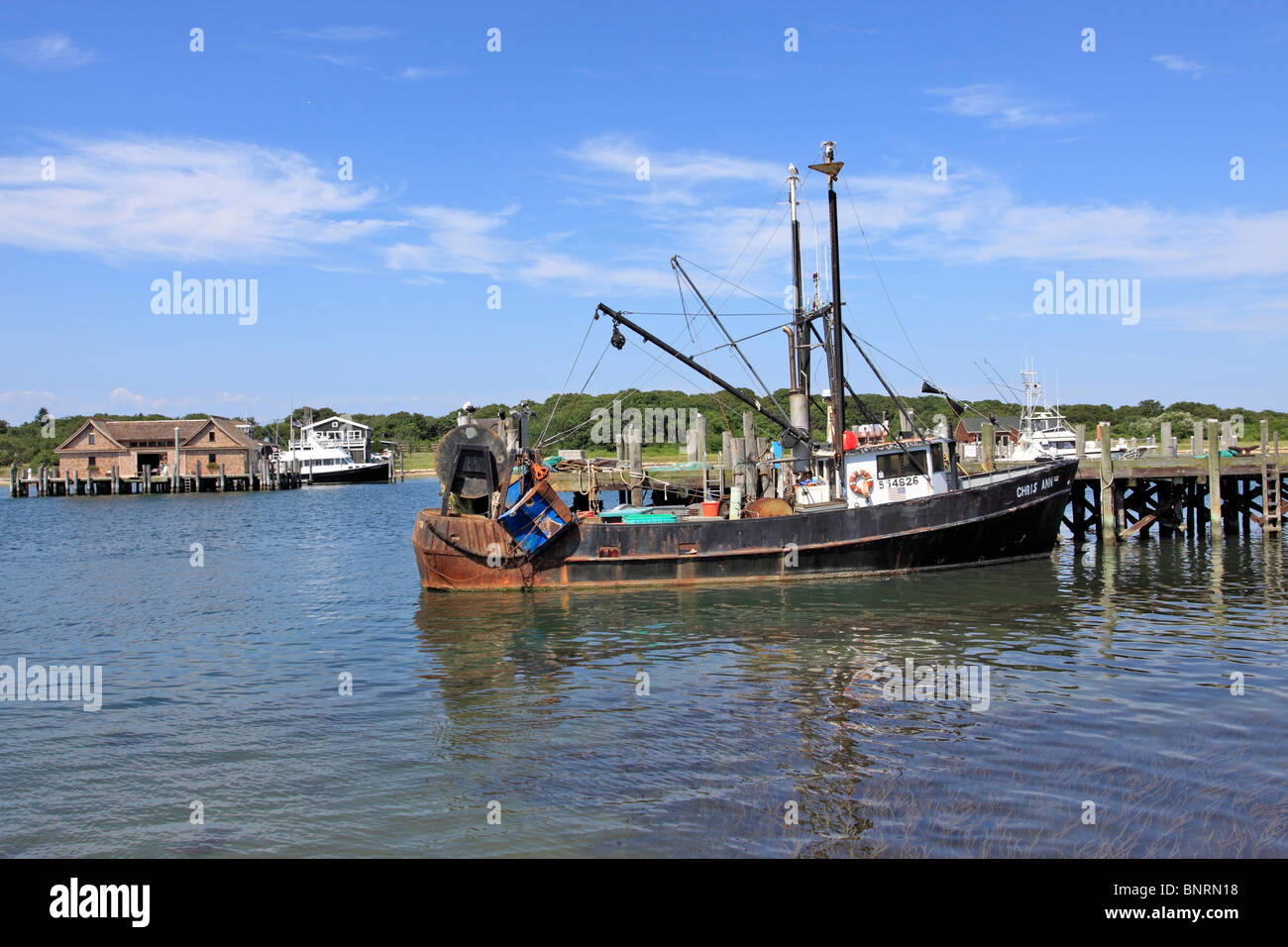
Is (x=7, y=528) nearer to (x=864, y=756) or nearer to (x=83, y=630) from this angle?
(x=83, y=630)

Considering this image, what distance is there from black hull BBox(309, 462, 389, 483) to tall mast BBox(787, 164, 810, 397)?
70.7 metres

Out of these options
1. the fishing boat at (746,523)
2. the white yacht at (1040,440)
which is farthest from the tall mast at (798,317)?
the white yacht at (1040,440)

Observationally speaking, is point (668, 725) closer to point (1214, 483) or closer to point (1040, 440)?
point (1214, 483)

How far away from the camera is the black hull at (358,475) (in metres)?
85.6

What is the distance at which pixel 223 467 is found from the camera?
246ft

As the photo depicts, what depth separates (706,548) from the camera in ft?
63.4

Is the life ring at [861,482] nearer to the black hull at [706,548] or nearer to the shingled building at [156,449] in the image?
the black hull at [706,548]

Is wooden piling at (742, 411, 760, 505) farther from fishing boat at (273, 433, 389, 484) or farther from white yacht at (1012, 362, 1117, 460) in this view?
fishing boat at (273, 433, 389, 484)

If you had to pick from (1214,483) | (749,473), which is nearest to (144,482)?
(749,473)

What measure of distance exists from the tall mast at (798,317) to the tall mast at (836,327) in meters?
1.56

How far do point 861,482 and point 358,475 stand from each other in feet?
243

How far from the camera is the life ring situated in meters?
20.4

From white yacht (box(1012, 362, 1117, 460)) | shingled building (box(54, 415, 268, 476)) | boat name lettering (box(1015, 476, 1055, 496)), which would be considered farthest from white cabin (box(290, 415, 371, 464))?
boat name lettering (box(1015, 476, 1055, 496))

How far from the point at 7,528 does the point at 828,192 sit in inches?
1601
